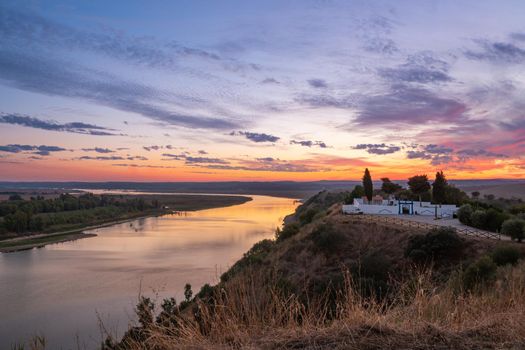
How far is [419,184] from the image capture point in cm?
3931

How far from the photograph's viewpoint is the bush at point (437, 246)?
19.3m

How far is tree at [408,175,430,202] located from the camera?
128 feet

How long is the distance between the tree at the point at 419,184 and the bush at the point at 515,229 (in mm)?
18678

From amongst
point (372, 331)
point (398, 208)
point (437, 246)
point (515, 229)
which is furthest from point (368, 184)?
point (372, 331)

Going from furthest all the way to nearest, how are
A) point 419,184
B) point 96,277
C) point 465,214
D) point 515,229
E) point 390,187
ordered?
point 390,187 → point 419,184 → point 96,277 → point 465,214 → point 515,229

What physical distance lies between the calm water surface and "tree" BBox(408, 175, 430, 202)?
17.4m

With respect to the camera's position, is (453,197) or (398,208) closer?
(398,208)

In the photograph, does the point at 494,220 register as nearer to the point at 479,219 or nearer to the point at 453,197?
the point at 479,219

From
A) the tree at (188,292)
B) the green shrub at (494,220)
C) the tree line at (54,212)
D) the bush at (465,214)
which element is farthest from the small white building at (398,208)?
the tree line at (54,212)

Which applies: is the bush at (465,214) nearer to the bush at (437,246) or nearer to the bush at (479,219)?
the bush at (479,219)

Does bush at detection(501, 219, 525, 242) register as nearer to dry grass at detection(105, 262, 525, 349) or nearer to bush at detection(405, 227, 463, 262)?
bush at detection(405, 227, 463, 262)

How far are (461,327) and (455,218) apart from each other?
2837cm

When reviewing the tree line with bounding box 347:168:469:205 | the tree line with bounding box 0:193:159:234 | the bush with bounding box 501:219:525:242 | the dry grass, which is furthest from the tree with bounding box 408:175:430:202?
the tree line with bounding box 0:193:159:234

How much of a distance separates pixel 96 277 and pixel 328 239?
17.0 m
